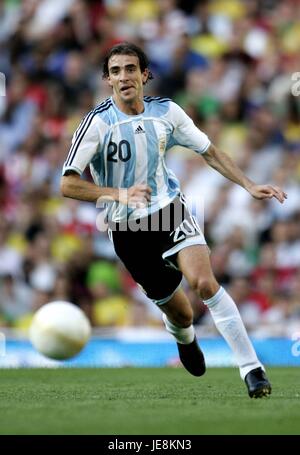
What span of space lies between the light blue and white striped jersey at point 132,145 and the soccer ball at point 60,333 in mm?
1526

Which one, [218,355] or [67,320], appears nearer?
[67,320]

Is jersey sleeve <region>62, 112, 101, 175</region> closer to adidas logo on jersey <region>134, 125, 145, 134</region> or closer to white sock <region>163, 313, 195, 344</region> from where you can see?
adidas logo on jersey <region>134, 125, 145, 134</region>

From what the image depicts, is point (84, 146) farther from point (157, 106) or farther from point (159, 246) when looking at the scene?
point (159, 246)

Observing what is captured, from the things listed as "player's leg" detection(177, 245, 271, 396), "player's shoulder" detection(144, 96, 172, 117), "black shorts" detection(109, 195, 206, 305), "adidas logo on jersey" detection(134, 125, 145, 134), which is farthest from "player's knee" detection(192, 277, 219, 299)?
"player's shoulder" detection(144, 96, 172, 117)

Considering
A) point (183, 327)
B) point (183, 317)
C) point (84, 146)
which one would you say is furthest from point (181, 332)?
point (84, 146)

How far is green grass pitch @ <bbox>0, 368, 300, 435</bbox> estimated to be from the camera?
5844mm

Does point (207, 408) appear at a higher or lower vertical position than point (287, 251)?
lower

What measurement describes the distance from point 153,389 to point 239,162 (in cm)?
675

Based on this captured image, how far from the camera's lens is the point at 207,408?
6.77 meters

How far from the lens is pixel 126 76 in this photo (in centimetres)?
781

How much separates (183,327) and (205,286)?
1.46 m

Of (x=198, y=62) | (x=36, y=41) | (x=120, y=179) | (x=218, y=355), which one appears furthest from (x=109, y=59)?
(x=36, y=41)
